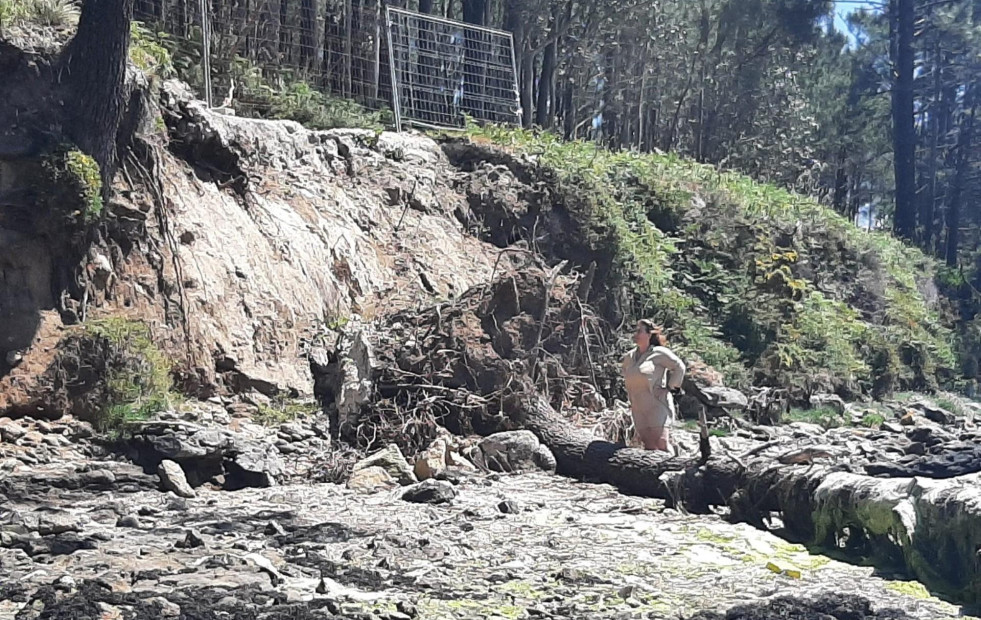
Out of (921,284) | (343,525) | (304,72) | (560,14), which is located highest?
(560,14)

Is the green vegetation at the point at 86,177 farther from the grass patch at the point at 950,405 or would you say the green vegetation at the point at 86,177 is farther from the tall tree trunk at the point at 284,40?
the grass patch at the point at 950,405

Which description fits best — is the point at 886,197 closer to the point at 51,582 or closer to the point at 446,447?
the point at 446,447

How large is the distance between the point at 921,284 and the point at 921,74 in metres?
20.8

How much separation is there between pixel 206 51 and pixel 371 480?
839cm

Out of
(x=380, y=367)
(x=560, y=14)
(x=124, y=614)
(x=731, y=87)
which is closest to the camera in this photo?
(x=124, y=614)

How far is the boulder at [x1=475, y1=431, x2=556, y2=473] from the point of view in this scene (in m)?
10.4

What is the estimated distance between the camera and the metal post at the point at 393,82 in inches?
756

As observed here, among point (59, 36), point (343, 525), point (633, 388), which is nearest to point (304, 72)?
point (59, 36)

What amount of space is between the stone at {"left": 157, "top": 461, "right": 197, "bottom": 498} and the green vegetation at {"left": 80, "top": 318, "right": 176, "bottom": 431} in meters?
1.19

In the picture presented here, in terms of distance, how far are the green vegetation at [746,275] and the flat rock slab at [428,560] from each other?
9.58 meters

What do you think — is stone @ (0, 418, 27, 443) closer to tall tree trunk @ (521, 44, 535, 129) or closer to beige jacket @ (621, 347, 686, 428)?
beige jacket @ (621, 347, 686, 428)

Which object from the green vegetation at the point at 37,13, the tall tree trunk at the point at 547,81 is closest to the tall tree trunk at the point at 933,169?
the tall tree trunk at the point at 547,81

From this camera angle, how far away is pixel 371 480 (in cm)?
946

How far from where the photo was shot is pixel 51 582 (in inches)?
223
